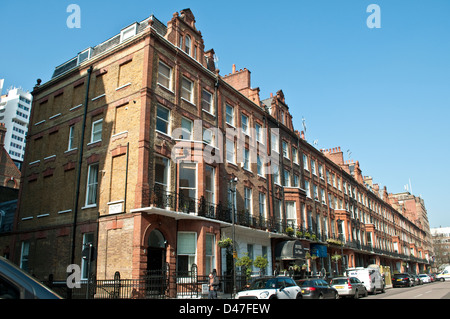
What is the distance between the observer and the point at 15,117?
11788cm

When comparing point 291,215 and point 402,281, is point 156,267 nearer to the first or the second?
point 291,215

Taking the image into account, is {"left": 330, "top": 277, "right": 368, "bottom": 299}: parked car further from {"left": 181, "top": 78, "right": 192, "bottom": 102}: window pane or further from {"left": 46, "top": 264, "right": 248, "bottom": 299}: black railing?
{"left": 181, "top": 78, "right": 192, "bottom": 102}: window pane

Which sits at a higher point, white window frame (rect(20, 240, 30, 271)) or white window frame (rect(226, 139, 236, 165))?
white window frame (rect(226, 139, 236, 165))

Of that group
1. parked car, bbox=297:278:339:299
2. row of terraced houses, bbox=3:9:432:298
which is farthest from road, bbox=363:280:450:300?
row of terraced houses, bbox=3:9:432:298

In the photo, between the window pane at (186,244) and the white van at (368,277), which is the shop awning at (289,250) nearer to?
the white van at (368,277)

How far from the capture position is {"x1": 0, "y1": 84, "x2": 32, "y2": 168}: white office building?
11675 centimetres

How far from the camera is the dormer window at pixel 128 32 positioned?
22.9 m

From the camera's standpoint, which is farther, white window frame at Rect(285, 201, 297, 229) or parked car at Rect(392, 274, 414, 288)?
parked car at Rect(392, 274, 414, 288)

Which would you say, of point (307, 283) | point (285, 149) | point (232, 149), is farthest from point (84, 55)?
point (307, 283)

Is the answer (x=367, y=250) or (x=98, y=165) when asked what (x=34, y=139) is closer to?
(x=98, y=165)

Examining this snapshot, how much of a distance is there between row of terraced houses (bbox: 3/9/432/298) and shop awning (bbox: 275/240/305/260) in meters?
0.10

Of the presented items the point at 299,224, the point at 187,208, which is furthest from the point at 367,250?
the point at 187,208

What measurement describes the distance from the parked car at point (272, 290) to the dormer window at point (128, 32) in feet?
54.8
